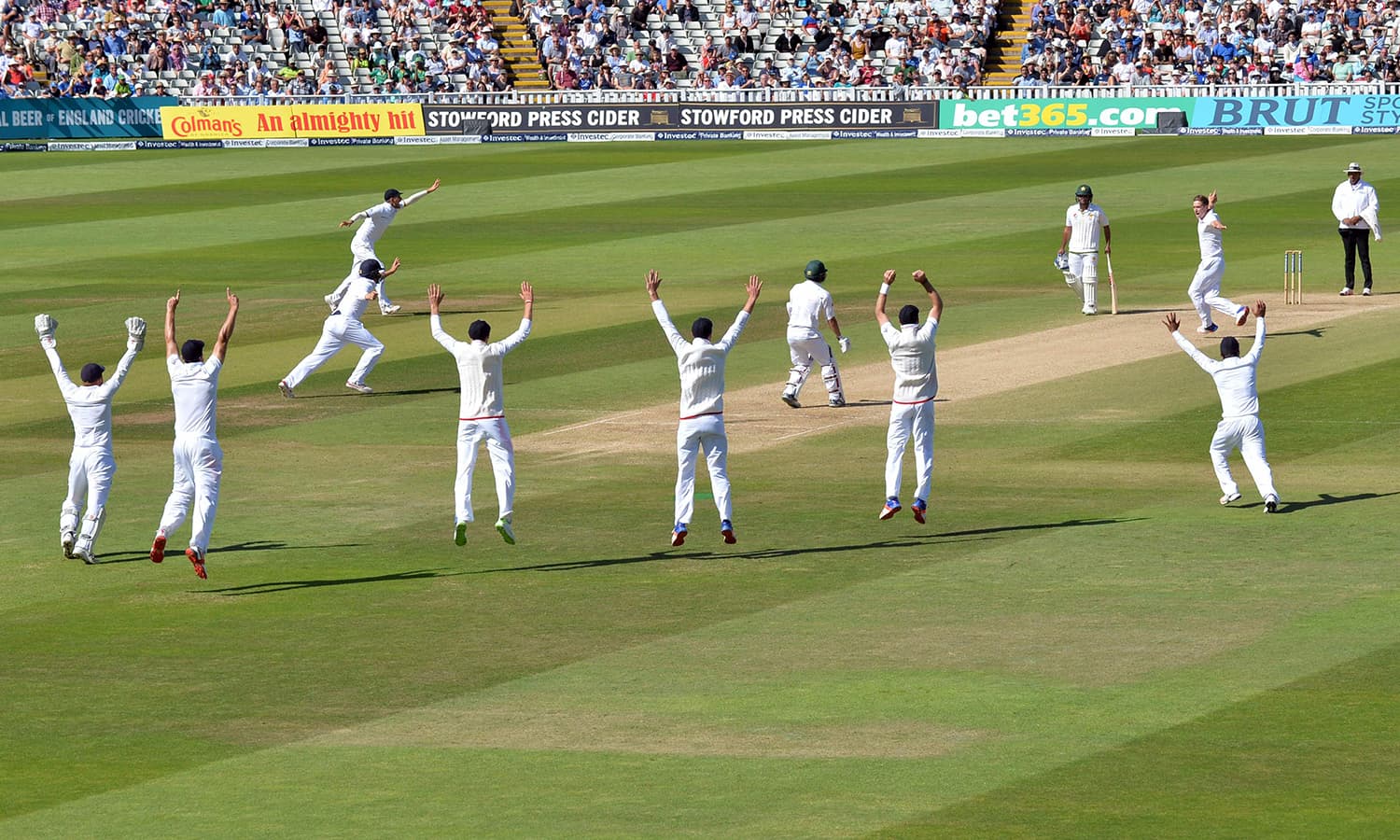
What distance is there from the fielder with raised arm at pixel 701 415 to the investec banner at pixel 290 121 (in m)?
45.6

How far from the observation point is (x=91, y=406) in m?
16.7

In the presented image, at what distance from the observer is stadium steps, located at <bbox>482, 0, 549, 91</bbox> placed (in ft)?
220

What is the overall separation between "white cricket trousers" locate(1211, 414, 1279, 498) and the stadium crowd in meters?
39.9

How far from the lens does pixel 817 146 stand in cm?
5688

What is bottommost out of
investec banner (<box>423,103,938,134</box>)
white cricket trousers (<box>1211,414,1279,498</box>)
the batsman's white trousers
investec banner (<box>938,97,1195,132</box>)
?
white cricket trousers (<box>1211,414,1279,498</box>)

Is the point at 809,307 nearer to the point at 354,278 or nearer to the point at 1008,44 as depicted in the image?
the point at 354,278

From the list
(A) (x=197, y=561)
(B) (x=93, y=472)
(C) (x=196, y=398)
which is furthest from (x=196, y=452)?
(B) (x=93, y=472)

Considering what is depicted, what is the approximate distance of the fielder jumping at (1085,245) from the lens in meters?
29.2

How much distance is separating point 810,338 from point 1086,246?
24.6ft

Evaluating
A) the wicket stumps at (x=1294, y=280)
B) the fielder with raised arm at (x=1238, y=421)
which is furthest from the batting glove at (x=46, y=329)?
the wicket stumps at (x=1294, y=280)

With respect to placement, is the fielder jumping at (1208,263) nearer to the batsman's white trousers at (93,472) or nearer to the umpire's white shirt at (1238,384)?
the umpire's white shirt at (1238,384)

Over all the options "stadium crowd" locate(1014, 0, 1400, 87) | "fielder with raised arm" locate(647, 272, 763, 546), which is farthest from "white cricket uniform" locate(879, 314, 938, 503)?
"stadium crowd" locate(1014, 0, 1400, 87)

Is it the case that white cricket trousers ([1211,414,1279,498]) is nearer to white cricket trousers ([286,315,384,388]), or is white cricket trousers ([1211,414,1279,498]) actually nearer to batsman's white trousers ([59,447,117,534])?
batsman's white trousers ([59,447,117,534])

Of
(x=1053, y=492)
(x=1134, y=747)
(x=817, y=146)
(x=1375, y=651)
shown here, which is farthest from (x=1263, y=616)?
(x=817, y=146)
